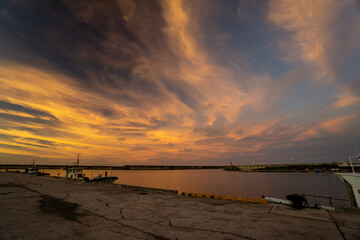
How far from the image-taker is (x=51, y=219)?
26.2 feet

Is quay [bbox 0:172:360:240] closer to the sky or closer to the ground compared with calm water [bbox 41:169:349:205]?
closer to the sky

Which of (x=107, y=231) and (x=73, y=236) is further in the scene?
(x=107, y=231)

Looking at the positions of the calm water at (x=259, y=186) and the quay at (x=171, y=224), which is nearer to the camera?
the quay at (x=171, y=224)

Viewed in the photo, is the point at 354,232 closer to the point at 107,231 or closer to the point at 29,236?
the point at 107,231

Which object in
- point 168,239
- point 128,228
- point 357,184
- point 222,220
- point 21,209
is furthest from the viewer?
point 357,184

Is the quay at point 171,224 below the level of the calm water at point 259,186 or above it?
above

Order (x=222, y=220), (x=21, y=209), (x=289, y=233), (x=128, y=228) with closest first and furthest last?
(x=289, y=233)
(x=128, y=228)
(x=222, y=220)
(x=21, y=209)

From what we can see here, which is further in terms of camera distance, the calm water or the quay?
the calm water

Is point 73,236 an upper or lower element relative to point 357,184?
lower

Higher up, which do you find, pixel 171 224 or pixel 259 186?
pixel 171 224

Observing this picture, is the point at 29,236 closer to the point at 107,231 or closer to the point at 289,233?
the point at 107,231

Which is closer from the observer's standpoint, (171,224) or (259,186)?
(171,224)


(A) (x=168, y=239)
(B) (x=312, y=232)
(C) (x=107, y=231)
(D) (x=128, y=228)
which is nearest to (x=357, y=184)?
(B) (x=312, y=232)

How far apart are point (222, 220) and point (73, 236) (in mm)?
6240
